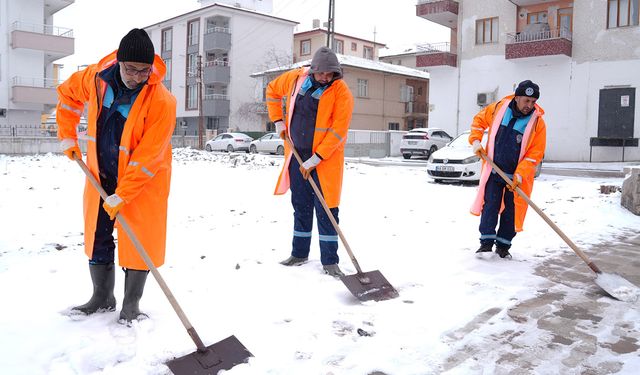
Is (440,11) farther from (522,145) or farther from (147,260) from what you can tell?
(147,260)

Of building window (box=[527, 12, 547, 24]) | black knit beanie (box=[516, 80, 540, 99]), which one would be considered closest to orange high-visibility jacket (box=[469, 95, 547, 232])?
black knit beanie (box=[516, 80, 540, 99])

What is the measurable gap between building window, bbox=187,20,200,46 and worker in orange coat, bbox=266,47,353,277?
1533 inches

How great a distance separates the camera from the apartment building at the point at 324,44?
147 feet

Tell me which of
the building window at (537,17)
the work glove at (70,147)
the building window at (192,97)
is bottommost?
the work glove at (70,147)

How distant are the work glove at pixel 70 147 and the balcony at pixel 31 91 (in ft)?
87.1

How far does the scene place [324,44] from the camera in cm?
4319

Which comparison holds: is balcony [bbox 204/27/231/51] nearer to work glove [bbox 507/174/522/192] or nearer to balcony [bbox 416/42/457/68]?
balcony [bbox 416/42/457/68]

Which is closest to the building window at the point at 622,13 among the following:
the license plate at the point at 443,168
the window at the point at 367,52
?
the license plate at the point at 443,168

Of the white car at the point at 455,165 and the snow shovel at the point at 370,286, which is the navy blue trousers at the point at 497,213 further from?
the white car at the point at 455,165

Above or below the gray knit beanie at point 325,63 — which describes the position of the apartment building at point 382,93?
above

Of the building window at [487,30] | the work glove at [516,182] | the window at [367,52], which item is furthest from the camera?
the window at [367,52]

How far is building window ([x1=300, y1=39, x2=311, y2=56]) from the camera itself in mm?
45444

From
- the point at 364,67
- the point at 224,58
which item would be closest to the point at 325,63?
the point at 364,67

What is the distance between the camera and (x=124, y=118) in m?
3.26
